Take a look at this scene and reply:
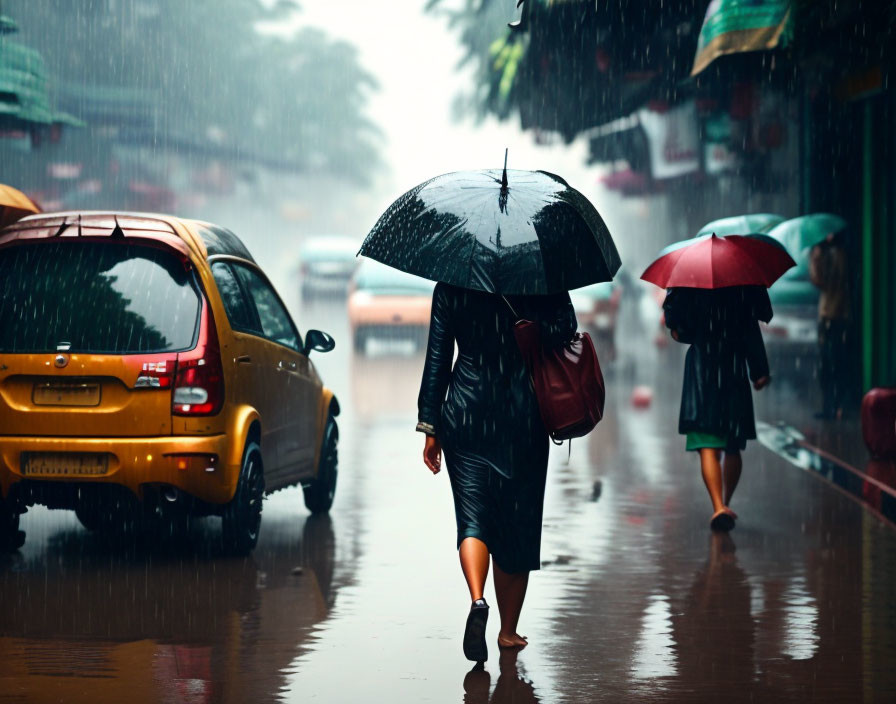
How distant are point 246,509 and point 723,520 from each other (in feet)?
9.56

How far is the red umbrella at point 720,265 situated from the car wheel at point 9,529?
3.77 metres

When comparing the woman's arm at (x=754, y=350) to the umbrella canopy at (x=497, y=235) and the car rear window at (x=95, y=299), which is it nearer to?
the umbrella canopy at (x=497, y=235)

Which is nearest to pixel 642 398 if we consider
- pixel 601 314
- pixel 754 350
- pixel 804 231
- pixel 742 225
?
pixel 804 231

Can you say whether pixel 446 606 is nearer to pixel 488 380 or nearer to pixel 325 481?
pixel 488 380

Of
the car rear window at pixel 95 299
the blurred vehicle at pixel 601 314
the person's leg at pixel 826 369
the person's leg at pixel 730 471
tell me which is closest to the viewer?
the car rear window at pixel 95 299

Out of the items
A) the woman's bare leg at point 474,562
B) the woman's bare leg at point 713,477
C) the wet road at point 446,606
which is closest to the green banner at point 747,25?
the wet road at point 446,606

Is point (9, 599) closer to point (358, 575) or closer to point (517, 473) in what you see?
point (358, 575)

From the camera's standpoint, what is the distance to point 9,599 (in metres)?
7.34

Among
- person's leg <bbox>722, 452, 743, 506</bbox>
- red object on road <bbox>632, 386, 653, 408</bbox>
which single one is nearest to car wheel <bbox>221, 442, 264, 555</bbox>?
person's leg <bbox>722, 452, 743, 506</bbox>

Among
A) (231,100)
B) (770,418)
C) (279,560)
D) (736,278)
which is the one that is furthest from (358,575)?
(231,100)

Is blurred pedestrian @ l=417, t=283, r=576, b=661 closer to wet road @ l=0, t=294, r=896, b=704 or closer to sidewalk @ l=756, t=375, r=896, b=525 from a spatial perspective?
wet road @ l=0, t=294, r=896, b=704

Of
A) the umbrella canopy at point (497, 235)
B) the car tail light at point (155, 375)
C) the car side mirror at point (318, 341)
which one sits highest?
the umbrella canopy at point (497, 235)

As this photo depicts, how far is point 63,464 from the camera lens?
8016 millimetres

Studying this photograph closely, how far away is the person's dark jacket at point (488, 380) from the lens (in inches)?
246
